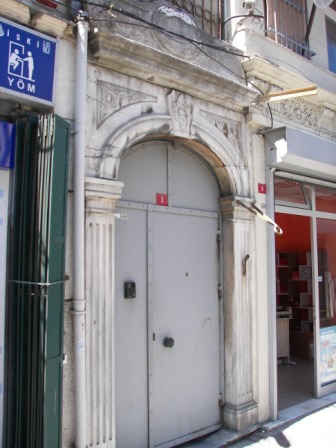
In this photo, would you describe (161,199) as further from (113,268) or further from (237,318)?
(237,318)

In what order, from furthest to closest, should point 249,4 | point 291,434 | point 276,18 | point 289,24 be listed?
point 289,24, point 276,18, point 249,4, point 291,434

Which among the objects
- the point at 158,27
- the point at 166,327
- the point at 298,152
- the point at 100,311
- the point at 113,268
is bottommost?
the point at 166,327

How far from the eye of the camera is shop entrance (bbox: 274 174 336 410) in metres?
6.38

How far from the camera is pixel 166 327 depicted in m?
4.67

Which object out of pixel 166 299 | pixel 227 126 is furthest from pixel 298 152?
pixel 166 299

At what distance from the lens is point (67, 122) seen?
11.9ft

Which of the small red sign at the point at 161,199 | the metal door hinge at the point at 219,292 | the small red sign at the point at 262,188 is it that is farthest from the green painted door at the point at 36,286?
the small red sign at the point at 262,188

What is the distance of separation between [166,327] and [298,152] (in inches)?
103

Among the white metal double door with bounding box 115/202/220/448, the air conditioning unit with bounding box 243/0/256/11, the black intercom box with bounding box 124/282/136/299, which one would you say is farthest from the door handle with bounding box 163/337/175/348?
the air conditioning unit with bounding box 243/0/256/11

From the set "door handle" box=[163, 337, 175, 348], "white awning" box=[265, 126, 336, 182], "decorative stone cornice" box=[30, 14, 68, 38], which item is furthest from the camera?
"white awning" box=[265, 126, 336, 182]

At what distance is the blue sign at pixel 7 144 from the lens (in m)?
3.39

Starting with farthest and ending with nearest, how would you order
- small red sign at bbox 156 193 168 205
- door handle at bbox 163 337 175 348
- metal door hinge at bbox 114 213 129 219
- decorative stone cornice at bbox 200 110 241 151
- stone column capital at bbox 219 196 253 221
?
stone column capital at bbox 219 196 253 221, decorative stone cornice at bbox 200 110 241 151, small red sign at bbox 156 193 168 205, door handle at bbox 163 337 175 348, metal door hinge at bbox 114 213 129 219

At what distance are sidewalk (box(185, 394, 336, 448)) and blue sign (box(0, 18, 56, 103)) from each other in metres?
3.60

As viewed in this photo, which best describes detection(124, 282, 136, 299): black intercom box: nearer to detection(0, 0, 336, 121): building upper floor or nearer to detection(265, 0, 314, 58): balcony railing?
detection(0, 0, 336, 121): building upper floor
